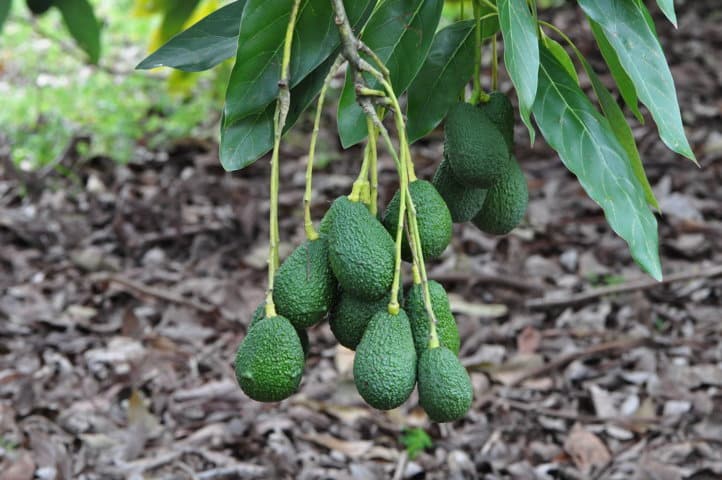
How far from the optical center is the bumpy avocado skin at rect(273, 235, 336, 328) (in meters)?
1.09

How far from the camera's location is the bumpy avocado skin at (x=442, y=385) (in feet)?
3.40

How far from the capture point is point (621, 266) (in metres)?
3.18

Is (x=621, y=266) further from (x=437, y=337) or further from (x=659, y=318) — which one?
(x=437, y=337)

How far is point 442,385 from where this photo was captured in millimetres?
1033

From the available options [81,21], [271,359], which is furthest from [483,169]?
[81,21]

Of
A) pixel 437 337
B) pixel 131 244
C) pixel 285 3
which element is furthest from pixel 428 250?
pixel 131 244

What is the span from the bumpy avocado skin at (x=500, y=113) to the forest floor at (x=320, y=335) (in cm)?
129

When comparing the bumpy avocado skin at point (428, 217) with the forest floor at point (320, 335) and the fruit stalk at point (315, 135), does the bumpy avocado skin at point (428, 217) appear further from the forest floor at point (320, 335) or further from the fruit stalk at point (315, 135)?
the forest floor at point (320, 335)

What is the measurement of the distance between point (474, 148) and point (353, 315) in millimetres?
264

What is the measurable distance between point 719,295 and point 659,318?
23 centimetres

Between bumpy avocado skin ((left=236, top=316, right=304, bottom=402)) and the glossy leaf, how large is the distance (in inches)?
15.0

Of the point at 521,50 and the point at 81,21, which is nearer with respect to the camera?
the point at 521,50

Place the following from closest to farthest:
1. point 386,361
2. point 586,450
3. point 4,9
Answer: point 386,361, point 4,9, point 586,450

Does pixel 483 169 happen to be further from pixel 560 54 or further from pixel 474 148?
pixel 560 54
